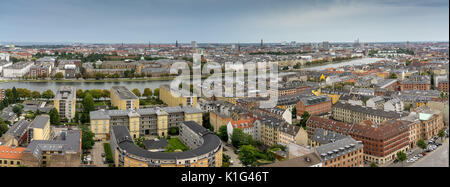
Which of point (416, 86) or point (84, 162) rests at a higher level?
point (416, 86)

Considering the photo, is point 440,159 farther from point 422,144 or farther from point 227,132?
point 227,132

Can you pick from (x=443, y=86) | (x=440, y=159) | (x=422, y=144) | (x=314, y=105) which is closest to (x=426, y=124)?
(x=422, y=144)

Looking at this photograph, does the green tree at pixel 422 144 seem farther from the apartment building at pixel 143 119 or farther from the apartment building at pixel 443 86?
the apartment building at pixel 443 86

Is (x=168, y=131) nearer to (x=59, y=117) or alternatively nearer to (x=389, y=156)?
(x=59, y=117)

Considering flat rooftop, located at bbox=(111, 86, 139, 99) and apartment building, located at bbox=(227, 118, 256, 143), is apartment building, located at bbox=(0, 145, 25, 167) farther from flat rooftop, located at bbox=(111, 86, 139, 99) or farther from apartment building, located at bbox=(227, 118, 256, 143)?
flat rooftop, located at bbox=(111, 86, 139, 99)

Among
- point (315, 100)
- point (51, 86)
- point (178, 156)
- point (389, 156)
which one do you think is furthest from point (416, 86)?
point (51, 86)

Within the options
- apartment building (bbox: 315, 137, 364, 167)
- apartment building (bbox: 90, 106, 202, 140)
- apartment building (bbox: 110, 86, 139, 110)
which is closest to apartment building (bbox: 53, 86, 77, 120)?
apartment building (bbox: 110, 86, 139, 110)
